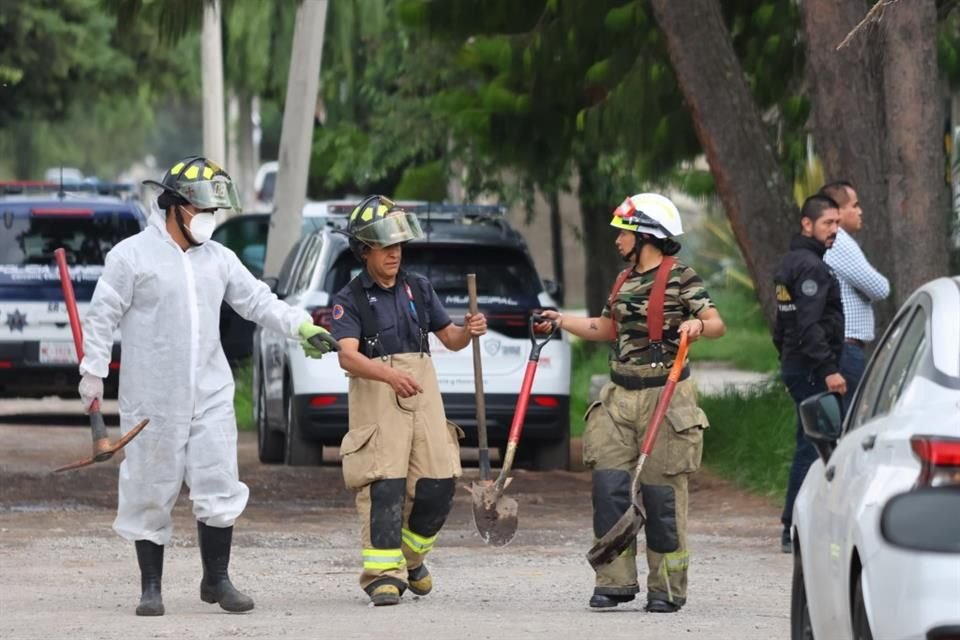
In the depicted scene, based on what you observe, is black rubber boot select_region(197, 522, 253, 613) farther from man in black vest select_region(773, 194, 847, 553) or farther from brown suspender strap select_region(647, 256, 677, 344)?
man in black vest select_region(773, 194, 847, 553)

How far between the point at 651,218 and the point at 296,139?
A: 505 inches

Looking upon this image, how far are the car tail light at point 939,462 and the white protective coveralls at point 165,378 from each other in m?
4.15

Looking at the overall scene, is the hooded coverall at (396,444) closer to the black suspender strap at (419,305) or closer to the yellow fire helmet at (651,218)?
the black suspender strap at (419,305)

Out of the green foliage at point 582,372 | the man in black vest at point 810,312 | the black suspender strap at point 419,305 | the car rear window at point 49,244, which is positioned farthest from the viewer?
the green foliage at point 582,372

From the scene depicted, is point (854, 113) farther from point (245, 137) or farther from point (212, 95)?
point (245, 137)

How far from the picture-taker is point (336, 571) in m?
10.3

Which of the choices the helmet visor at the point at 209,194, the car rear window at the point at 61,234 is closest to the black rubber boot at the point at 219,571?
the helmet visor at the point at 209,194

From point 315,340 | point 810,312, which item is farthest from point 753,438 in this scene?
point 315,340

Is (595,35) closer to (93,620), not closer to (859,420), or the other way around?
(93,620)

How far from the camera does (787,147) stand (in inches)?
627

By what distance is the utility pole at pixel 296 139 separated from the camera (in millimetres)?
21062

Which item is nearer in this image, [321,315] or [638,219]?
[638,219]

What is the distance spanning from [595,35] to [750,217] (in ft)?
7.89

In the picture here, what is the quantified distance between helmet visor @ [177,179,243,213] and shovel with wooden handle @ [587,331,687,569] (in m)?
1.75
